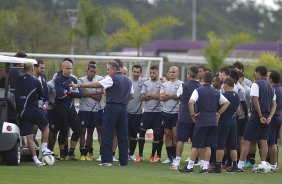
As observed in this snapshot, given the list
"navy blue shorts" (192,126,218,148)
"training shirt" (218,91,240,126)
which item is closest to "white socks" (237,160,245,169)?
"training shirt" (218,91,240,126)

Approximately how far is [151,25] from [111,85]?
21186 mm

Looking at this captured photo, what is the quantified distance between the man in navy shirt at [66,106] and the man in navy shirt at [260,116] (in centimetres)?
382

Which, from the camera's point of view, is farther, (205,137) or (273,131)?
(273,131)

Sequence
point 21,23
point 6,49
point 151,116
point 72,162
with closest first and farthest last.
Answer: point 72,162
point 151,116
point 6,49
point 21,23

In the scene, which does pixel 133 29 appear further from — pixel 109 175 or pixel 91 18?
pixel 109 175

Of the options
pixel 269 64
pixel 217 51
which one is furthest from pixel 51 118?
pixel 217 51

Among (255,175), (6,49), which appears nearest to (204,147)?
(255,175)

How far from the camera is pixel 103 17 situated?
41469 millimetres

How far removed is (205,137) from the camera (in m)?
19.2

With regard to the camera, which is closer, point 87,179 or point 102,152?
point 87,179

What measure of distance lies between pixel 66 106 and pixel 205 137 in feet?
12.2

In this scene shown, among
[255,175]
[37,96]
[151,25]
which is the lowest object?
[255,175]

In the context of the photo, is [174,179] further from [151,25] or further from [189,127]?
[151,25]

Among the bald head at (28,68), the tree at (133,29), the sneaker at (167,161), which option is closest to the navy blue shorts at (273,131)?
the sneaker at (167,161)
